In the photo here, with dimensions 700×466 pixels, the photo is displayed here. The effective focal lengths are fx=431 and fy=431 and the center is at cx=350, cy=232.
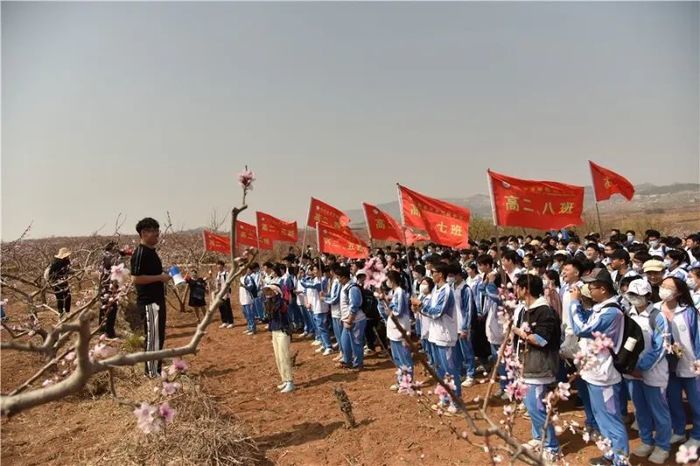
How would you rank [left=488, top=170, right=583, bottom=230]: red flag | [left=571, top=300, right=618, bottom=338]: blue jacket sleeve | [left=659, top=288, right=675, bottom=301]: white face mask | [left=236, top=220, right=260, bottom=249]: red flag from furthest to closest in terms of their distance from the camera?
[left=236, top=220, right=260, bottom=249]: red flag
[left=488, top=170, right=583, bottom=230]: red flag
[left=659, top=288, right=675, bottom=301]: white face mask
[left=571, top=300, right=618, bottom=338]: blue jacket sleeve

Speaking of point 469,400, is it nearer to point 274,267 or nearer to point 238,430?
point 238,430

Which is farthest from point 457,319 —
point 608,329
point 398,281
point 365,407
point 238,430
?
point 238,430

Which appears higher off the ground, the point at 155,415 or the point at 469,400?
the point at 155,415

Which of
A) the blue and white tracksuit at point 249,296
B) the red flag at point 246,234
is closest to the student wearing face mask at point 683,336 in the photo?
the blue and white tracksuit at point 249,296

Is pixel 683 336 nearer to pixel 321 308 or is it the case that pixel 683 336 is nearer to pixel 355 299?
pixel 355 299

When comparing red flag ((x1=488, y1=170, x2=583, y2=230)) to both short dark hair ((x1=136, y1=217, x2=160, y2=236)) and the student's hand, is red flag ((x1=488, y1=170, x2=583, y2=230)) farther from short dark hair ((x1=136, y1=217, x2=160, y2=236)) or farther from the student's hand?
short dark hair ((x1=136, y1=217, x2=160, y2=236))

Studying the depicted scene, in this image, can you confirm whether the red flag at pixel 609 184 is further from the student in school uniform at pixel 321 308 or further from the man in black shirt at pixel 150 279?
the man in black shirt at pixel 150 279

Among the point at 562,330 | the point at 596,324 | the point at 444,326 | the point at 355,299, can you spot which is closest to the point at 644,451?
the point at 562,330

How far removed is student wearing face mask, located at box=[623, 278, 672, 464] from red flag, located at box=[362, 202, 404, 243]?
18.6ft

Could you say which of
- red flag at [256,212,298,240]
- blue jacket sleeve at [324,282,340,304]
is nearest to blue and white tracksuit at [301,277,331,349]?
blue jacket sleeve at [324,282,340,304]

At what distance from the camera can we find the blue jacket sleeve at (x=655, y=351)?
14.6 feet

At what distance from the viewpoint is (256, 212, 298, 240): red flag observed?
12.2 metres

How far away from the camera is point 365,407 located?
681 centimetres

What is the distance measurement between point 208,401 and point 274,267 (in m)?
6.42
